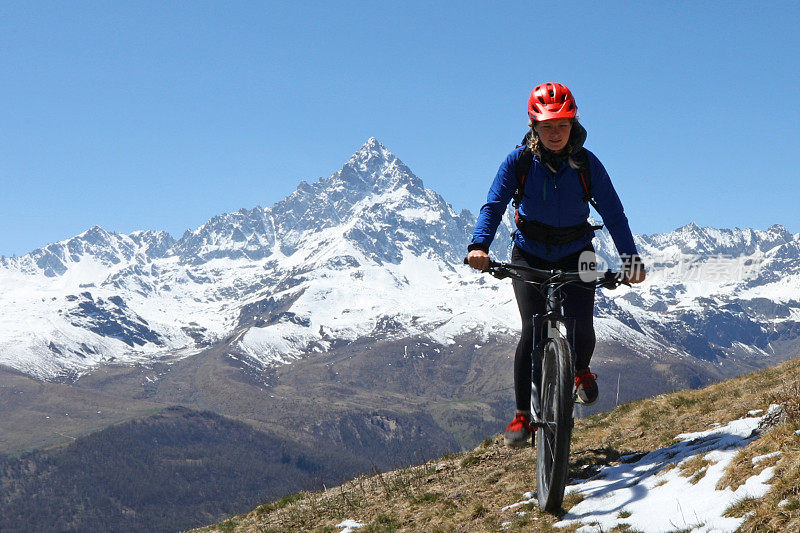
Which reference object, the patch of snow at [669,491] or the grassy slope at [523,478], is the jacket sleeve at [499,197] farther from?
the grassy slope at [523,478]

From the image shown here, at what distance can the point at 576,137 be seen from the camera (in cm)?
861

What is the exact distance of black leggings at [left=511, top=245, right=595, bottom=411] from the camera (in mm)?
9078

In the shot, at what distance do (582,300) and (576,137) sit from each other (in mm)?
2183

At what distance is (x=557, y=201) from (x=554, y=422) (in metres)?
2.88

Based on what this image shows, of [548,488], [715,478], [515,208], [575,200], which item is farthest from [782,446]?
[515,208]

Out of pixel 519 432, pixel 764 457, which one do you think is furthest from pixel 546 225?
pixel 764 457

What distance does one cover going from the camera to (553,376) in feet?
26.8

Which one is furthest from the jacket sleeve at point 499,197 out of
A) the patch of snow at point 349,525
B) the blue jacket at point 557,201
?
the patch of snow at point 349,525

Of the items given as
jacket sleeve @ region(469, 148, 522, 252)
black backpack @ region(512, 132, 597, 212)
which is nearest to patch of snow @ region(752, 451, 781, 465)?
black backpack @ region(512, 132, 597, 212)

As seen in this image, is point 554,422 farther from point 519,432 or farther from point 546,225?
point 546,225

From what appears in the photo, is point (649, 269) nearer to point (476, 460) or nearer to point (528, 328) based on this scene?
point (528, 328)

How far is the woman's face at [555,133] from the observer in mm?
8469

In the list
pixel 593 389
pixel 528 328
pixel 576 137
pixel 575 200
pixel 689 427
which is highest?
pixel 576 137

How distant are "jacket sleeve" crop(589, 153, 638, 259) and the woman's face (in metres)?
0.52
